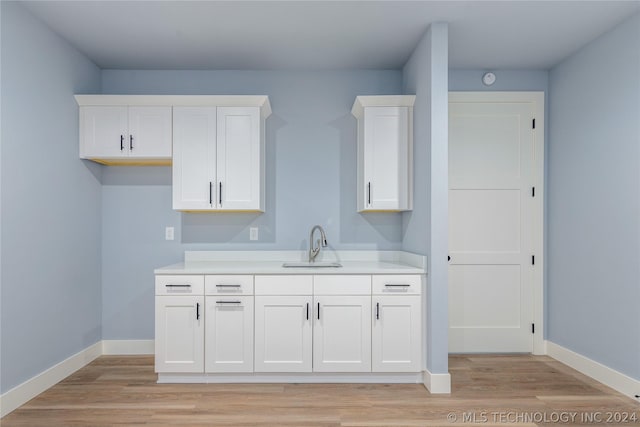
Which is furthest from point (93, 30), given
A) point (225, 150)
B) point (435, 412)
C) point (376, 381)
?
point (435, 412)

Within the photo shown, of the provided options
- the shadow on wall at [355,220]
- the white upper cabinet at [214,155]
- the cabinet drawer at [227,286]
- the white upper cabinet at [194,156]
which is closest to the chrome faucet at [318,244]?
the shadow on wall at [355,220]

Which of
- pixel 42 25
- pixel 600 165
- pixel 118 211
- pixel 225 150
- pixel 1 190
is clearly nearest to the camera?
pixel 1 190

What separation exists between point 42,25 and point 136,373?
264 centimetres

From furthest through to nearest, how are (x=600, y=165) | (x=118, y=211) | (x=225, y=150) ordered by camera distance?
(x=118, y=211), (x=225, y=150), (x=600, y=165)

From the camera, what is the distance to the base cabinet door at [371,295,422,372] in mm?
3037

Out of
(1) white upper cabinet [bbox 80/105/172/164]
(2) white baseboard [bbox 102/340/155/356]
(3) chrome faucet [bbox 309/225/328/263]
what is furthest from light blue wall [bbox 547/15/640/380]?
(2) white baseboard [bbox 102/340/155/356]

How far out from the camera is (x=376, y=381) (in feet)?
10.1

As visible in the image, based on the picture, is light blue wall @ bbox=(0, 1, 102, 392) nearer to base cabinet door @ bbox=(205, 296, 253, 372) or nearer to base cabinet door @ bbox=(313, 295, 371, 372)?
base cabinet door @ bbox=(205, 296, 253, 372)

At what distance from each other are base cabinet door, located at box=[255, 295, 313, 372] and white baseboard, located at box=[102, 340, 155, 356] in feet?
4.23

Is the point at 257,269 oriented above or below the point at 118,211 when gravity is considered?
below

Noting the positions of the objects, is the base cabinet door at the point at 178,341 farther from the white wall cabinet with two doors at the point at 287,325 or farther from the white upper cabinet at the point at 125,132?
the white upper cabinet at the point at 125,132

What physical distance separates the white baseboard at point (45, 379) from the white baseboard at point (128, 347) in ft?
0.21

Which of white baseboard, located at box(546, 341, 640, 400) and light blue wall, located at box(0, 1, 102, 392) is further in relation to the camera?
white baseboard, located at box(546, 341, 640, 400)

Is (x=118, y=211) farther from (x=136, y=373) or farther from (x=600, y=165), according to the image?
(x=600, y=165)
